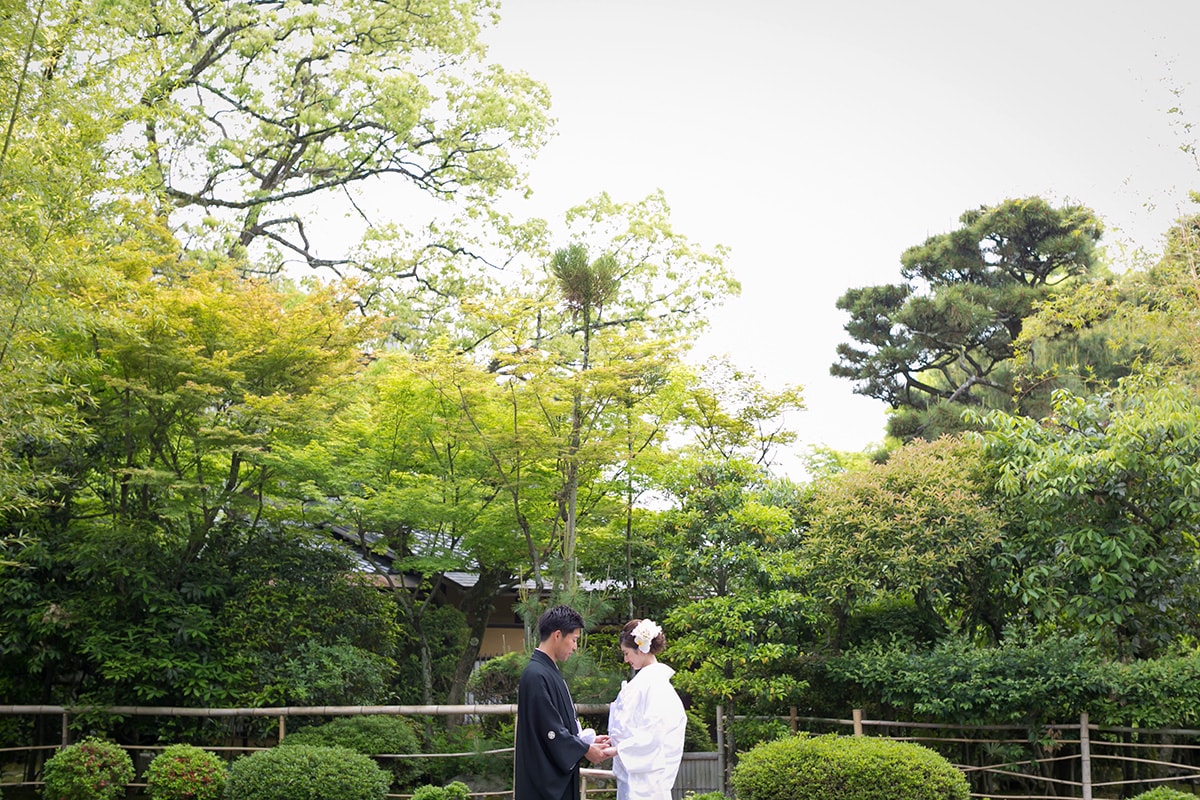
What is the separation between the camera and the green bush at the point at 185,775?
984 cm

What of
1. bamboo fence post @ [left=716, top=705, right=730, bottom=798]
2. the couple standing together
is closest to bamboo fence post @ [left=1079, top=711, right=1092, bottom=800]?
bamboo fence post @ [left=716, top=705, right=730, bottom=798]

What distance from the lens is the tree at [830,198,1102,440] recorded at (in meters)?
20.5

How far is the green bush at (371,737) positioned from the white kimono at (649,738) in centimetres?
524

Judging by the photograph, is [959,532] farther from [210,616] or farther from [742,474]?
[210,616]

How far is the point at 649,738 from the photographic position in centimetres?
625

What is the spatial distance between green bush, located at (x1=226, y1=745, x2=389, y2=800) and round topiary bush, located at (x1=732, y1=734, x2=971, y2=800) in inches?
139

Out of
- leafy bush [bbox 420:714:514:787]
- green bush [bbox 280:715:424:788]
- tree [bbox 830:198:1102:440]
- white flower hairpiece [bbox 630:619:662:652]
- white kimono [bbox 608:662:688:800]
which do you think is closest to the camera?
white kimono [bbox 608:662:688:800]

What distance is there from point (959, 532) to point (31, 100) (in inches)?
375

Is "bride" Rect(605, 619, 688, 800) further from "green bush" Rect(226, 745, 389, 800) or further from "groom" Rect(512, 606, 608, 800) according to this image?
"green bush" Rect(226, 745, 389, 800)

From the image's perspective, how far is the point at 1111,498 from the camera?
10828mm

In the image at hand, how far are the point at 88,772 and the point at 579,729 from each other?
6.43 m

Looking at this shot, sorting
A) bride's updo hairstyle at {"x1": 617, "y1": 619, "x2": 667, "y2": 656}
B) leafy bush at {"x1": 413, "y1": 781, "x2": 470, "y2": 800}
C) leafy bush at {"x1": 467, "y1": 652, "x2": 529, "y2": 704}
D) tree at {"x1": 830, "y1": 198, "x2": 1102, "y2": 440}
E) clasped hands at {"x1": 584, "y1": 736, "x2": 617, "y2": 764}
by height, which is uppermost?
tree at {"x1": 830, "y1": 198, "x2": 1102, "y2": 440}

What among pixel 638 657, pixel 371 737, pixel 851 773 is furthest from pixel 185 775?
pixel 851 773

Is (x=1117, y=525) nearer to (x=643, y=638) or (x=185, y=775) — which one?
(x=643, y=638)
